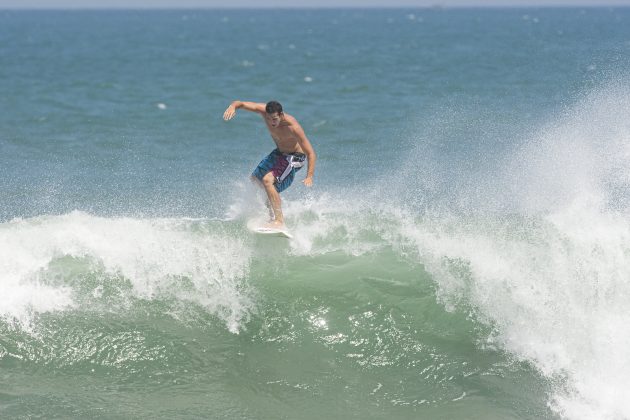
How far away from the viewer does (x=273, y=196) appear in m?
9.23

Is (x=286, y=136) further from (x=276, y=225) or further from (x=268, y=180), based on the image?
(x=276, y=225)

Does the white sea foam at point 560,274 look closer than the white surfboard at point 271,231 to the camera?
Yes

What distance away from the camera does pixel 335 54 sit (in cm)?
4675

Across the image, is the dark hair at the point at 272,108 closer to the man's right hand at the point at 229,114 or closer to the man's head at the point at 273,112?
the man's head at the point at 273,112

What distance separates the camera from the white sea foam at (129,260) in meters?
8.11

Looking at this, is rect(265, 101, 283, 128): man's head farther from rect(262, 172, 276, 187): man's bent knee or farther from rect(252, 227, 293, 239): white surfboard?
rect(252, 227, 293, 239): white surfboard

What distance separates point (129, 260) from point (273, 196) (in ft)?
5.87

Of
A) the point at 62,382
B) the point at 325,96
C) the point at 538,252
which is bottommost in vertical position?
the point at 62,382

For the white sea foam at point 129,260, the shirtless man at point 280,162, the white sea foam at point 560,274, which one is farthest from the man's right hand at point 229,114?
the white sea foam at point 560,274

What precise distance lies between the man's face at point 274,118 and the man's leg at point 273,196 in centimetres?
68

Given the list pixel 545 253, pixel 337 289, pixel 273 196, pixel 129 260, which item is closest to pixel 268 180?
pixel 273 196

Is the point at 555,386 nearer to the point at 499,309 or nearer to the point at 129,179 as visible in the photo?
the point at 499,309

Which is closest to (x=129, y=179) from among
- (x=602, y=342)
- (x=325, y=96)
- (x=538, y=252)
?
(x=538, y=252)

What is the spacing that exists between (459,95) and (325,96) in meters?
4.33
